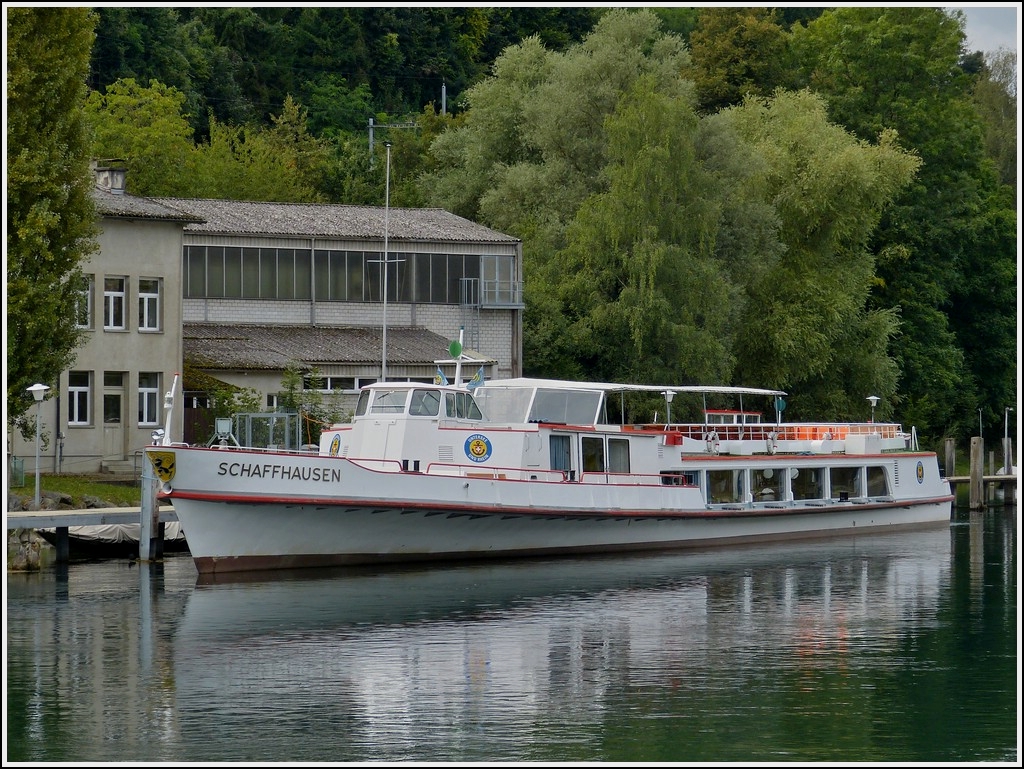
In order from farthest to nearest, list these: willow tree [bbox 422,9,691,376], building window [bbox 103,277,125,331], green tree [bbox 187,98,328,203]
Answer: green tree [bbox 187,98,328,203] → willow tree [bbox 422,9,691,376] → building window [bbox 103,277,125,331]

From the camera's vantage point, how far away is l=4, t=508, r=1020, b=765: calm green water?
68.7ft

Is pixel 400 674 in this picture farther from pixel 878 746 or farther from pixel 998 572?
pixel 998 572

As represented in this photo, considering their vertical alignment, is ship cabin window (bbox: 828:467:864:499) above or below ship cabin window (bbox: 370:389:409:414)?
below

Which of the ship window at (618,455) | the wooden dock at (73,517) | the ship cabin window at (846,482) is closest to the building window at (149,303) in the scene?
the wooden dock at (73,517)

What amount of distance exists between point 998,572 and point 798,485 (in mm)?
9855

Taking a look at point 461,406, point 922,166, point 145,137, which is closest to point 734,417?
point 461,406

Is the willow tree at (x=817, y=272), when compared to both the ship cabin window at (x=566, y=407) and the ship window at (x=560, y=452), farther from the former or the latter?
the ship window at (x=560, y=452)

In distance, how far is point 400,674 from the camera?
2512cm

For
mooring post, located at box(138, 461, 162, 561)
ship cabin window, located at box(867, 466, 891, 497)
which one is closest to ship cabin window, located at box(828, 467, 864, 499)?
ship cabin window, located at box(867, 466, 891, 497)

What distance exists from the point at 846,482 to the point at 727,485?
17.6ft

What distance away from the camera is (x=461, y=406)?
129 ft

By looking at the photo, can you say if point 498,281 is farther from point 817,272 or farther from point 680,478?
point 680,478

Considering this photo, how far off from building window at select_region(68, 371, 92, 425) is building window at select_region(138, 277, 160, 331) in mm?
2328

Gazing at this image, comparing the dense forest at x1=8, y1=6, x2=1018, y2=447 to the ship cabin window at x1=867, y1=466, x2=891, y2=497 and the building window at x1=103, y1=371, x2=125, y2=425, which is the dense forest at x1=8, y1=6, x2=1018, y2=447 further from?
the building window at x1=103, y1=371, x2=125, y2=425
